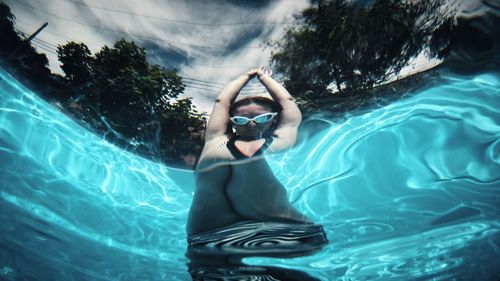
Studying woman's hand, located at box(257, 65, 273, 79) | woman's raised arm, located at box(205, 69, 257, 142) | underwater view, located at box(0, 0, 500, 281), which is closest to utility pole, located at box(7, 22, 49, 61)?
underwater view, located at box(0, 0, 500, 281)

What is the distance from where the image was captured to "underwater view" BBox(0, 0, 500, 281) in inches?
105

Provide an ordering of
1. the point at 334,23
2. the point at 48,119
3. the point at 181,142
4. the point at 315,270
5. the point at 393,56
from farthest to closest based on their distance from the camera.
A: the point at 315,270 < the point at 48,119 < the point at 181,142 < the point at 393,56 < the point at 334,23

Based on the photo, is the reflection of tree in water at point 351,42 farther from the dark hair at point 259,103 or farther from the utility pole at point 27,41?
the utility pole at point 27,41

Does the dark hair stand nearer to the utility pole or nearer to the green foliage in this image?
the green foliage

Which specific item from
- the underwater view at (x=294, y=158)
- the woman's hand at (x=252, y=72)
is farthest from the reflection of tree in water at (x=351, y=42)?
the woman's hand at (x=252, y=72)

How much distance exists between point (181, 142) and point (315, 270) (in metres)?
7.10

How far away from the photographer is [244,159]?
10.6 ft

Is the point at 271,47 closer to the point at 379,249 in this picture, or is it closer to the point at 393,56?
the point at 393,56

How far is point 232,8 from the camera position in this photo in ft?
7.02

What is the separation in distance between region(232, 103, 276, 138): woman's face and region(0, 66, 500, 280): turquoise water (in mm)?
525

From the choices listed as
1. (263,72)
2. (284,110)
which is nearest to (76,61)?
(263,72)

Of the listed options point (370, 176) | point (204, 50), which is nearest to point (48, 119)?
point (204, 50)

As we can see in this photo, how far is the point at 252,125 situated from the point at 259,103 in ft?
1.00

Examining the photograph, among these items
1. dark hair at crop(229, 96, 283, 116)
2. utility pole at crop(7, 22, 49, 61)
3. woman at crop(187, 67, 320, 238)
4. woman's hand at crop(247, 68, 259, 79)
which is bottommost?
woman at crop(187, 67, 320, 238)
